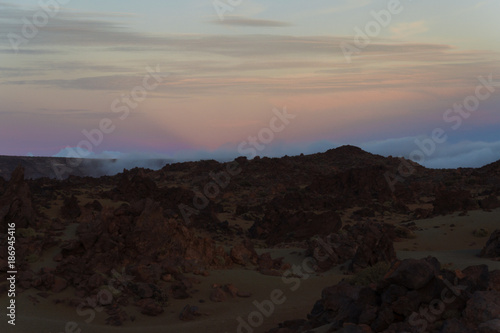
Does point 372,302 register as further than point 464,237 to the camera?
No

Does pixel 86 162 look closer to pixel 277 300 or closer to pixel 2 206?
pixel 2 206

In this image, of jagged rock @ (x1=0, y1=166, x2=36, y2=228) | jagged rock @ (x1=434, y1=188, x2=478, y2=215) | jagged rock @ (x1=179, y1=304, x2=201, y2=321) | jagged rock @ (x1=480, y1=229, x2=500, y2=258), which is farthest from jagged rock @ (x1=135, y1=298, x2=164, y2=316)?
jagged rock @ (x1=434, y1=188, x2=478, y2=215)

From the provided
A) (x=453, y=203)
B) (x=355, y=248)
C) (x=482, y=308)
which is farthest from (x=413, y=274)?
(x=453, y=203)

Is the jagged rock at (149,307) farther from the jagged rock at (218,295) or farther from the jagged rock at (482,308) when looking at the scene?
the jagged rock at (482,308)

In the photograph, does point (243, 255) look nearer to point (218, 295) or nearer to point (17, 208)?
point (218, 295)

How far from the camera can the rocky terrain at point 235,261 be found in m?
7.89

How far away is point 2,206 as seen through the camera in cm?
1958

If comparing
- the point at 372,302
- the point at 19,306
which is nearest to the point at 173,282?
the point at 19,306

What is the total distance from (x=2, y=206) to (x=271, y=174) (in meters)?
32.6

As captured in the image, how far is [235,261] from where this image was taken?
56.2ft

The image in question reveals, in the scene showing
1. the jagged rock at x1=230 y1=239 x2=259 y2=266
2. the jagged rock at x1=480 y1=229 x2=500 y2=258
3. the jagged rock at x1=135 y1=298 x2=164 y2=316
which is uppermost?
the jagged rock at x1=230 y1=239 x2=259 y2=266

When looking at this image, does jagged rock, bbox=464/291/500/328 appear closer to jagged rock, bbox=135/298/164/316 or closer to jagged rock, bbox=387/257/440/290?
jagged rock, bbox=387/257/440/290

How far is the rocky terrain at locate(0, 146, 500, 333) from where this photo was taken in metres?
7.89

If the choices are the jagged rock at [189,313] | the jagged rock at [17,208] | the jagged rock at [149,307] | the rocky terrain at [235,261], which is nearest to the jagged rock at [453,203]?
the rocky terrain at [235,261]
